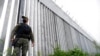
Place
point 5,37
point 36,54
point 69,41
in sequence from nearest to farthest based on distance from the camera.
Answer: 1. point 5,37
2. point 36,54
3. point 69,41

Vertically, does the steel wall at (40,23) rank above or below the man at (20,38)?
above

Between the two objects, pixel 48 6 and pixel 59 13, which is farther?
pixel 59 13

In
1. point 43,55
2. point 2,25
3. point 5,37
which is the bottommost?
point 43,55

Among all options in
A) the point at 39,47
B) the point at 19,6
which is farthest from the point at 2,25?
the point at 39,47

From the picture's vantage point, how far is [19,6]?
21.0 feet

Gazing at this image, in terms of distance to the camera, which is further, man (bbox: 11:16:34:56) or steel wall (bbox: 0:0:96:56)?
steel wall (bbox: 0:0:96:56)

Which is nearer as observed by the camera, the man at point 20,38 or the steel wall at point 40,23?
the man at point 20,38

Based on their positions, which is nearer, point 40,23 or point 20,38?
point 20,38

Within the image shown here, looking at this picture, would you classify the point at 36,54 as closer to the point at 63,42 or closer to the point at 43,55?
the point at 43,55

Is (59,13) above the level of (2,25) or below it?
above

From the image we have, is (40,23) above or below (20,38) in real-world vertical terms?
above

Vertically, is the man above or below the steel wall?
below

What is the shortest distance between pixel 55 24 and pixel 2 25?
11.7 ft

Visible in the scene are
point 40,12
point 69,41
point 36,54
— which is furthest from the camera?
point 69,41
